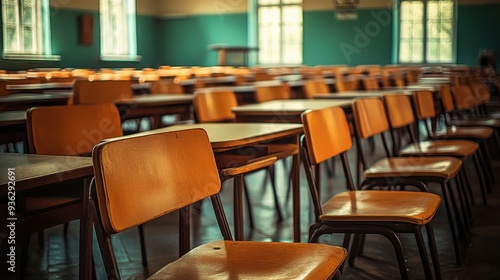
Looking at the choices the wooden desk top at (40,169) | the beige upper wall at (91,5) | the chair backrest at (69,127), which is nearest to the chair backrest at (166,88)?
the chair backrest at (69,127)

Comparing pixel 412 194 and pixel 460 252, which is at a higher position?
pixel 412 194

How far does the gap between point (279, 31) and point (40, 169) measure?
1904 centimetres

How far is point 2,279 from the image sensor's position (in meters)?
3.24

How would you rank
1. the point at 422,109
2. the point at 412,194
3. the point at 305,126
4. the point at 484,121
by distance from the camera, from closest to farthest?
the point at 305,126 < the point at 412,194 < the point at 422,109 < the point at 484,121

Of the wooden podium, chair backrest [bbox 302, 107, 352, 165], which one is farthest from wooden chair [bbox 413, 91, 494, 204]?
the wooden podium

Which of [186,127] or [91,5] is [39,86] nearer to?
[186,127]

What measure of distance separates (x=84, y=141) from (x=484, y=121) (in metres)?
4.04

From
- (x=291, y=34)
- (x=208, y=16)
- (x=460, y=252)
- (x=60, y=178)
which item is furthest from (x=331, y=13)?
(x=60, y=178)

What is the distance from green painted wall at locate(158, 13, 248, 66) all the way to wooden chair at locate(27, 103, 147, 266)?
709 inches

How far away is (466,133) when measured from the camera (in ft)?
17.0

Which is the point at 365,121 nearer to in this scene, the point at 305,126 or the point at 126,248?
the point at 305,126

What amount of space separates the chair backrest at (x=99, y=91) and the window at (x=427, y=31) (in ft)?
49.5

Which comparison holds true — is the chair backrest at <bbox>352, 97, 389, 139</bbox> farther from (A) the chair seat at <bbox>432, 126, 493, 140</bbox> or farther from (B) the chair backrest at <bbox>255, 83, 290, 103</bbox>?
(B) the chair backrest at <bbox>255, 83, 290, 103</bbox>

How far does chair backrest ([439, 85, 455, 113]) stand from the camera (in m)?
5.64
